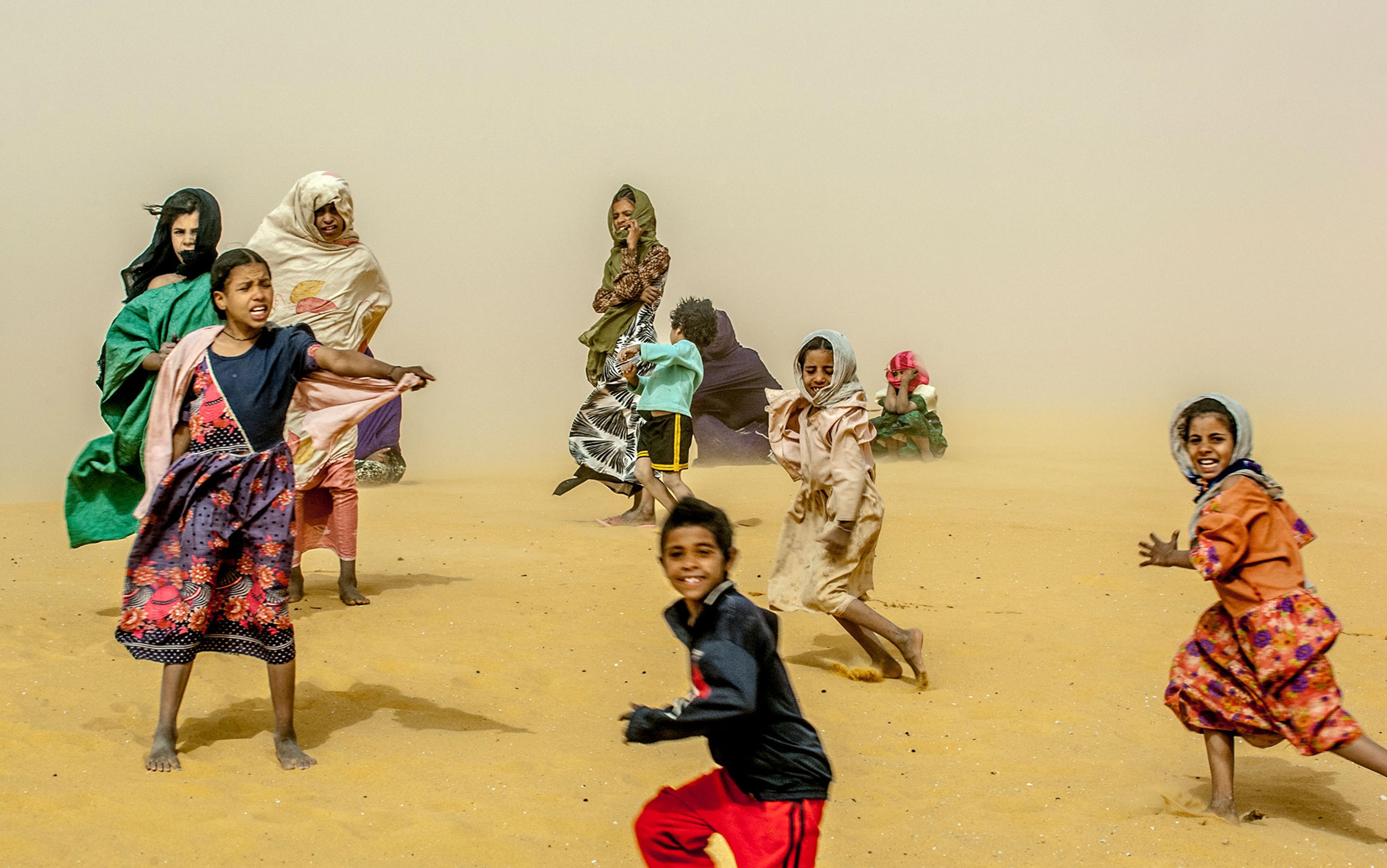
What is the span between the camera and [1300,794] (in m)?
4.47

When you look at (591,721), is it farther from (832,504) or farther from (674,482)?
(674,482)

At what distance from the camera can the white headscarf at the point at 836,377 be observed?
223 inches

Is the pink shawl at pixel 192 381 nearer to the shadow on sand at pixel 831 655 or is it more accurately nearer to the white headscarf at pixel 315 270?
the white headscarf at pixel 315 270


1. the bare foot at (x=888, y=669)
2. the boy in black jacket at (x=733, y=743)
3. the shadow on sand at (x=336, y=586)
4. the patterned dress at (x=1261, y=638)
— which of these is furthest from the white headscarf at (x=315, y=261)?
the patterned dress at (x=1261, y=638)

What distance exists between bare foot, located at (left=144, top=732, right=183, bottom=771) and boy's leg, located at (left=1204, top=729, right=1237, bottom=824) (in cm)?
349

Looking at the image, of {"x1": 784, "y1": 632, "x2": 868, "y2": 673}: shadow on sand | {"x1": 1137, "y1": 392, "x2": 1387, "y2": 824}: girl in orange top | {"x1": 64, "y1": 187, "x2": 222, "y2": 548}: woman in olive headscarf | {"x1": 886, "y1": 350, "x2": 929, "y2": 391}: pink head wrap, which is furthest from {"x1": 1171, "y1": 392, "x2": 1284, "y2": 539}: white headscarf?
{"x1": 886, "y1": 350, "x2": 929, "y2": 391}: pink head wrap

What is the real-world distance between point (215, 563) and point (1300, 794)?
3.92 metres

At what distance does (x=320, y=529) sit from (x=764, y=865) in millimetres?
4662

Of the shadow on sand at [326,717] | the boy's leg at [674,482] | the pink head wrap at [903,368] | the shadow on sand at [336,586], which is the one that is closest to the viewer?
the shadow on sand at [326,717]

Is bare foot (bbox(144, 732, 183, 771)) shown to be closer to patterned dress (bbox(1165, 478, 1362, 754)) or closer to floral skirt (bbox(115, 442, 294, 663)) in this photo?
floral skirt (bbox(115, 442, 294, 663))

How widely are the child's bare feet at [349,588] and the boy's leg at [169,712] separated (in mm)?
2317

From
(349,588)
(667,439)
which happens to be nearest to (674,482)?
(667,439)

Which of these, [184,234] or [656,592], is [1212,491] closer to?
[656,592]

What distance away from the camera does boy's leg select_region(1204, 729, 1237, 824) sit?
13.6 feet
